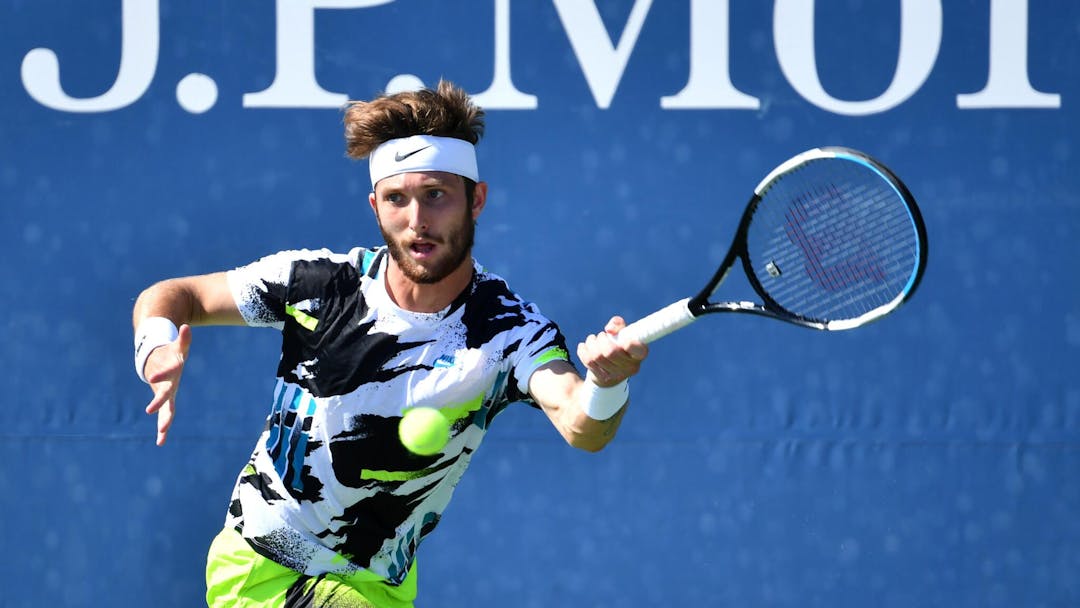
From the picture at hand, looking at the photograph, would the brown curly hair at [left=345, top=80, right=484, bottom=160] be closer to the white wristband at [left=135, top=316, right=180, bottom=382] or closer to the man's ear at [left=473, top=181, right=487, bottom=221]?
the man's ear at [left=473, top=181, right=487, bottom=221]

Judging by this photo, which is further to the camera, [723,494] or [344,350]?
[723,494]

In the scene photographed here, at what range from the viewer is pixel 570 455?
12.8 feet

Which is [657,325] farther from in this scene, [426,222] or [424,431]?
[426,222]

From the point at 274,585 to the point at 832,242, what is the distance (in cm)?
135

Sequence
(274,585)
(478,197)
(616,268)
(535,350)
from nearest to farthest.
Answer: (535,350)
(274,585)
(478,197)
(616,268)

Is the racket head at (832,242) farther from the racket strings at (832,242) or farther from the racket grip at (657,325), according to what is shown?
the racket grip at (657,325)

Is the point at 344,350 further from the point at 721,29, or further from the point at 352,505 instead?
the point at 721,29

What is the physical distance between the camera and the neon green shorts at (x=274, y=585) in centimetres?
290

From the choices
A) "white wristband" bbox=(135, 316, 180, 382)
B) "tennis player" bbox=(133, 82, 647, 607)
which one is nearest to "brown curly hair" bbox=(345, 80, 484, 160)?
"tennis player" bbox=(133, 82, 647, 607)

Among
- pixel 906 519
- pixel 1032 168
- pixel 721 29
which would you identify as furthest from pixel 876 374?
pixel 721 29

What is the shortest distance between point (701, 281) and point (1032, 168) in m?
0.89

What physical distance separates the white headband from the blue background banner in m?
0.90

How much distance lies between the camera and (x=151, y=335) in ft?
8.91

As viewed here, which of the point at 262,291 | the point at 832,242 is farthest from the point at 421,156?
the point at 832,242
